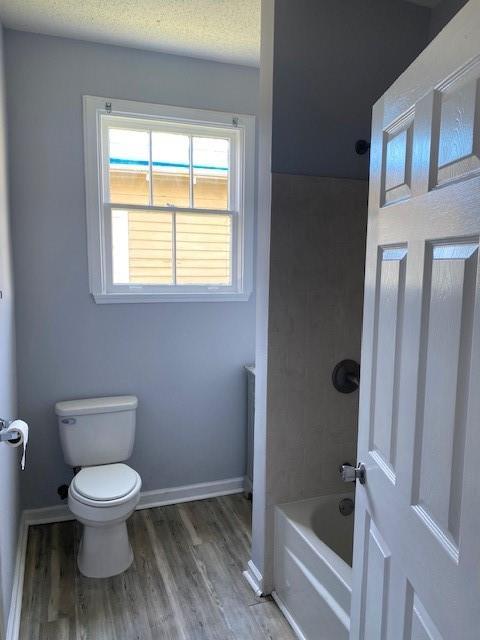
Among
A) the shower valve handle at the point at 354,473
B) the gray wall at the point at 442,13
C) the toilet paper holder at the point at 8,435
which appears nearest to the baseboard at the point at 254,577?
the shower valve handle at the point at 354,473

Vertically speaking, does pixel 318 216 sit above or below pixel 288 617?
above

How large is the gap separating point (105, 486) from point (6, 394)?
66 centimetres

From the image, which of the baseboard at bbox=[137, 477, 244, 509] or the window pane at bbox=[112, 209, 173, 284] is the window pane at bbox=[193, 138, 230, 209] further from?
the baseboard at bbox=[137, 477, 244, 509]

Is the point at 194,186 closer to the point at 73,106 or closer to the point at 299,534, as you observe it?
the point at 73,106

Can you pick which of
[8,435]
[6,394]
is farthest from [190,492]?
[8,435]

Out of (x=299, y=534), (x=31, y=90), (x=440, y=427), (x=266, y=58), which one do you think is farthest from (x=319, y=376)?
(x=31, y=90)

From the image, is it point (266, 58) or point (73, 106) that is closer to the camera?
point (266, 58)

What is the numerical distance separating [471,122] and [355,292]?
4.49 feet

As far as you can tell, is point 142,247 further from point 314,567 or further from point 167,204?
point 314,567

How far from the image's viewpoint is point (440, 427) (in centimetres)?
88

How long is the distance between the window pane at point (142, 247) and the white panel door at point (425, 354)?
1715 mm

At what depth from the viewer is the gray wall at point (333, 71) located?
189 centimetres

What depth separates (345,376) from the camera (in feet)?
7.11

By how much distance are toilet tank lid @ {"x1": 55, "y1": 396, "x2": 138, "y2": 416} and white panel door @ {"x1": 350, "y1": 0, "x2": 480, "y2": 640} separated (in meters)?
1.66
